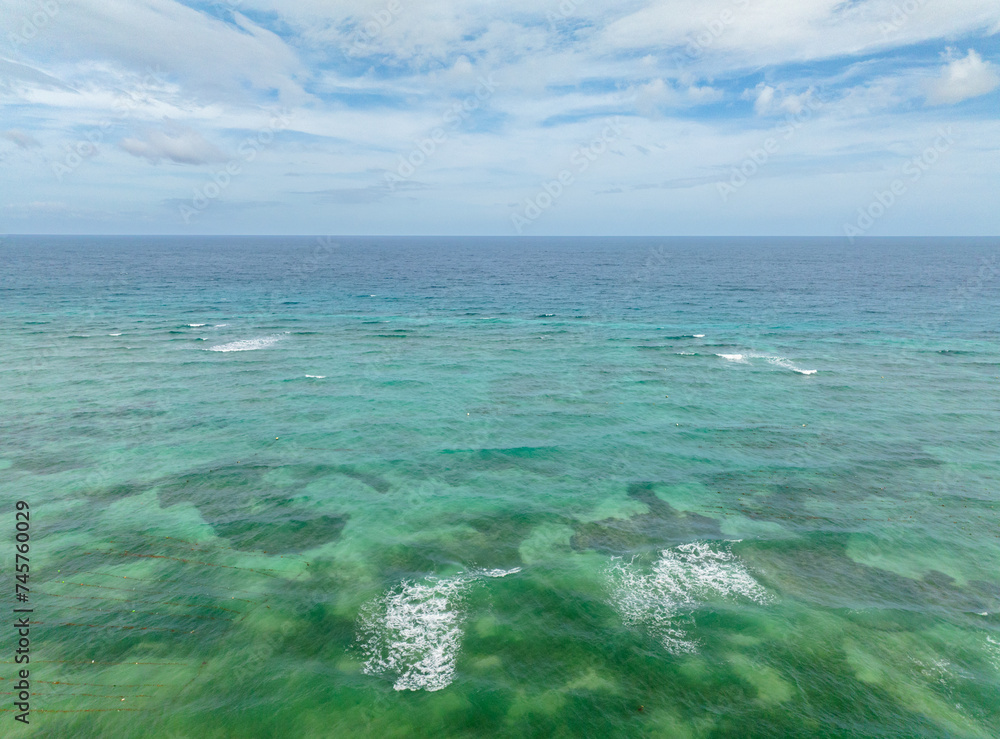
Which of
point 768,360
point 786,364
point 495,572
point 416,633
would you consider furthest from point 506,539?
point 768,360

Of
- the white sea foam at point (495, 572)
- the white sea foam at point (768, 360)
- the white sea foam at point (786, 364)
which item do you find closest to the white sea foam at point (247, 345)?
the white sea foam at point (495, 572)

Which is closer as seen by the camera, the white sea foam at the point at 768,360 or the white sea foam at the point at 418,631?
the white sea foam at the point at 418,631

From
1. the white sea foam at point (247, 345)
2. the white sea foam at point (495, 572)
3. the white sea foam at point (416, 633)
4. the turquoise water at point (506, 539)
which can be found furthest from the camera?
the white sea foam at point (247, 345)

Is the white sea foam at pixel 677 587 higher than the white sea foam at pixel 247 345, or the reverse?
the white sea foam at pixel 247 345

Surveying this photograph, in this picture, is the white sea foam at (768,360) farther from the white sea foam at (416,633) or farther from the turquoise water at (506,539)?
the white sea foam at (416,633)

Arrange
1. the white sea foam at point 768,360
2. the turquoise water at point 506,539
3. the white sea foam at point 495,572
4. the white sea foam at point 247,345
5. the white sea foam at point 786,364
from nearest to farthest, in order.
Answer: the turquoise water at point 506,539
the white sea foam at point 495,572
the white sea foam at point 786,364
the white sea foam at point 768,360
the white sea foam at point 247,345

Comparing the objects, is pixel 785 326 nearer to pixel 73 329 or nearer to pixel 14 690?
pixel 14 690

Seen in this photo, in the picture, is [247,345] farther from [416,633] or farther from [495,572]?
[416,633]
